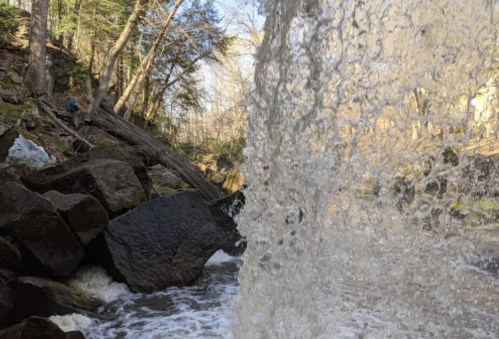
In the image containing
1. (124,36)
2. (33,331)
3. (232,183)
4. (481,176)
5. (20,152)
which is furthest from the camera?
(232,183)

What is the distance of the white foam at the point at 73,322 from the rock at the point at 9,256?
0.81 m

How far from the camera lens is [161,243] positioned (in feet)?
14.3

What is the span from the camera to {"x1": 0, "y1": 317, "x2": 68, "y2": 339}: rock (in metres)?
2.16

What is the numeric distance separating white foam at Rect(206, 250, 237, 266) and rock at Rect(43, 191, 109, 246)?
1900mm

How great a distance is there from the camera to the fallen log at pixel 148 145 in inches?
273

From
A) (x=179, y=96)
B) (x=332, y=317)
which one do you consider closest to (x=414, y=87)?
(x=332, y=317)

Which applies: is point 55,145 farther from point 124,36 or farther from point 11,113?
point 124,36

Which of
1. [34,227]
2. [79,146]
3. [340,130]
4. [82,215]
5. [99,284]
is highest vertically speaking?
[79,146]

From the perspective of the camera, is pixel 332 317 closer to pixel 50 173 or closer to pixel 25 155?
pixel 50 173

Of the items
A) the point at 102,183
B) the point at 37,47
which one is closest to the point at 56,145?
the point at 102,183

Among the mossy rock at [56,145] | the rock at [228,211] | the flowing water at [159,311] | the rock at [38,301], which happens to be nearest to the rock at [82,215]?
the flowing water at [159,311]

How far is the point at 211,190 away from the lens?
7.47 m

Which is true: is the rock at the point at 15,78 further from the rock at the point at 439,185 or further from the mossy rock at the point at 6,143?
the rock at the point at 439,185

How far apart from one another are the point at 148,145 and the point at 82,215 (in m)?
3.28
